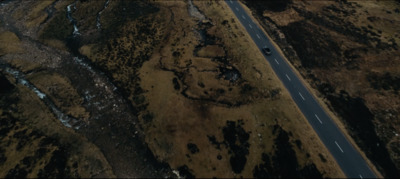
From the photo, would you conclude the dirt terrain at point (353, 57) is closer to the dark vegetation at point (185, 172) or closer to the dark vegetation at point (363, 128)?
the dark vegetation at point (363, 128)

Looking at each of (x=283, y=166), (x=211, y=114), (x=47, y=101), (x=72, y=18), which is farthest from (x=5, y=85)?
(x=283, y=166)

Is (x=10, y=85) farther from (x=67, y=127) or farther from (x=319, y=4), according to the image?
(x=319, y=4)

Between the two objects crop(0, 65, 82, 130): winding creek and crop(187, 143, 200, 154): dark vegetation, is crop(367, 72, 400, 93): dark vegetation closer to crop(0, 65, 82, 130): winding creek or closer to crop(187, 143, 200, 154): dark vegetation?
crop(187, 143, 200, 154): dark vegetation

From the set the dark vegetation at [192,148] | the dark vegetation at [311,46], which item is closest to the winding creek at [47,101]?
the dark vegetation at [192,148]

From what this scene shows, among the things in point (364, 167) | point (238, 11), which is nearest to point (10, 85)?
point (238, 11)

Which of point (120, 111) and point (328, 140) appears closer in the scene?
point (328, 140)

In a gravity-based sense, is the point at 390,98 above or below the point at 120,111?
above
